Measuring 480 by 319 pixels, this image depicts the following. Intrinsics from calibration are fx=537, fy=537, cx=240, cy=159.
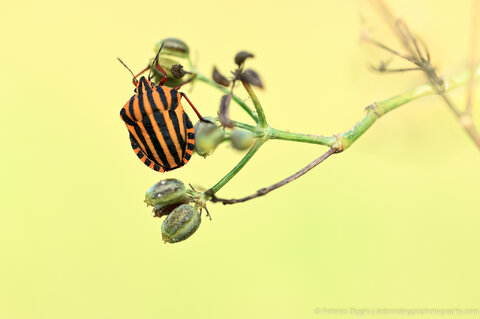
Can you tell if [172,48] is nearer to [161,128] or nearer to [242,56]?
[161,128]

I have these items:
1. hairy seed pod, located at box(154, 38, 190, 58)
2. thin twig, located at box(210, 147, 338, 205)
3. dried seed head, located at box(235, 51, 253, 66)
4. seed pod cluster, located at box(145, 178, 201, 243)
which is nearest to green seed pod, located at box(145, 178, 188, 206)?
seed pod cluster, located at box(145, 178, 201, 243)

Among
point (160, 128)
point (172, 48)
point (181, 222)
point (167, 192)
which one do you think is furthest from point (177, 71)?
point (181, 222)

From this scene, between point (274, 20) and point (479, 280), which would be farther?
point (274, 20)

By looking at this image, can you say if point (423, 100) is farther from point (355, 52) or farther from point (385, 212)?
point (385, 212)

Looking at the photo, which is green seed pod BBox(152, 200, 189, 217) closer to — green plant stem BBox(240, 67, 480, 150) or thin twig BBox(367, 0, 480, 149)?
green plant stem BBox(240, 67, 480, 150)

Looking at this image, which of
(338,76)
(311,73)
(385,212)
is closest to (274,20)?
(311,73)
